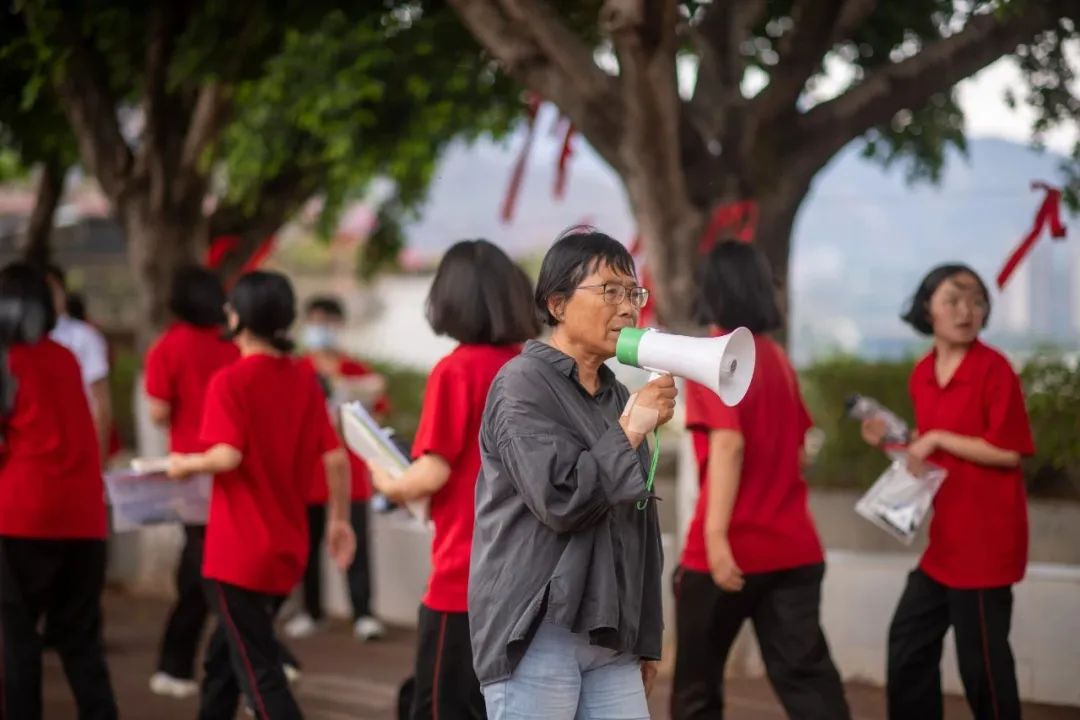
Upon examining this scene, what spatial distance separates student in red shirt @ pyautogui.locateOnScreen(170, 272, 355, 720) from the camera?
193 inches

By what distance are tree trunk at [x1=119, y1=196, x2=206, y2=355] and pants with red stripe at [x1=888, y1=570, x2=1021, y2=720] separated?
233 inches

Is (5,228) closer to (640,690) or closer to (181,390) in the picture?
(181,390)

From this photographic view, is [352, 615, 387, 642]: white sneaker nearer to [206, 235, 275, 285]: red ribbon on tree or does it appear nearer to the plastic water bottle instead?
[206, 235, 275, 285]: red ribbon on tree

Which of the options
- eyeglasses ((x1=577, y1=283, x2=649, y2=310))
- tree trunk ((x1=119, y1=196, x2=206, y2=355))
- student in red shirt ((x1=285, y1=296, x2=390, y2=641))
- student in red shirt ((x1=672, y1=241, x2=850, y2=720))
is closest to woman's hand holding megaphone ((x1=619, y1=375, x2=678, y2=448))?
eyeglasses ((x1=577, y1=283, x2=649, y2=310))

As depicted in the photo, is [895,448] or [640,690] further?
[895,448]

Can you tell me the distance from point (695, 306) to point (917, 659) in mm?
1426

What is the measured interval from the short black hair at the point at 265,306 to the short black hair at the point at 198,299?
108cm

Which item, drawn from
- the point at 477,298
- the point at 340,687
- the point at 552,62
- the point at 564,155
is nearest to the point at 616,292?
the point at 477,298

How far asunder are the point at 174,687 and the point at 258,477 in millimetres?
2304

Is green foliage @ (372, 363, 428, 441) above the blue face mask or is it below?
below

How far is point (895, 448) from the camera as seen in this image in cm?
497

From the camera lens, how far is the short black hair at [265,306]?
16.5ft

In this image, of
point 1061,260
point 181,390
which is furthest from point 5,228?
point 181,390

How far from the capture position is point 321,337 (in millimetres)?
8203
